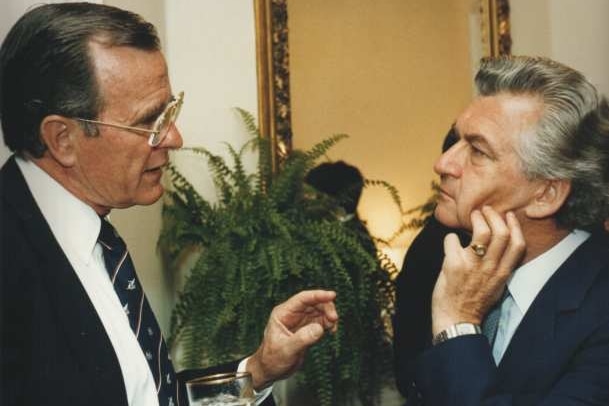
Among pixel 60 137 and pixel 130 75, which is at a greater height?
pixel 130 75

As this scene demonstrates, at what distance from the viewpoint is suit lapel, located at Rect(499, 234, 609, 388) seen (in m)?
1.61

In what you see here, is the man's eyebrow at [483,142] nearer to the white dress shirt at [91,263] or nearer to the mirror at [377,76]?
the white dress shirt at [91,263]

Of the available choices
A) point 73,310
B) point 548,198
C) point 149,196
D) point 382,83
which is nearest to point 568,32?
point 382,83

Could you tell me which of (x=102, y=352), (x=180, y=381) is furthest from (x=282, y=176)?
(x=102, y=352)

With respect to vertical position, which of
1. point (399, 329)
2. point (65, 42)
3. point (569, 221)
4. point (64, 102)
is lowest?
point (399, 329)

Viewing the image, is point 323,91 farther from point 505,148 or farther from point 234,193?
point 505,148

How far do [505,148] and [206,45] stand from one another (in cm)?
187

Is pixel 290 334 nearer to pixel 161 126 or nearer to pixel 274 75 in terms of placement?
pixel 161 126

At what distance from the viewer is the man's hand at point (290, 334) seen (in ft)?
5.57

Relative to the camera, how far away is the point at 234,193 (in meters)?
3.03

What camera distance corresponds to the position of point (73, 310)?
1374mm

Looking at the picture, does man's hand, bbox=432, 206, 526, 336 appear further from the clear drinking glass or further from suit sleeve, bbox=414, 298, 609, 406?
the clear drinking glass

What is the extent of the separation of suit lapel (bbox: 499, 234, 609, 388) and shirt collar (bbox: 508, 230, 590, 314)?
5 centimetres

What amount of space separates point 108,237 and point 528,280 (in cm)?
94
